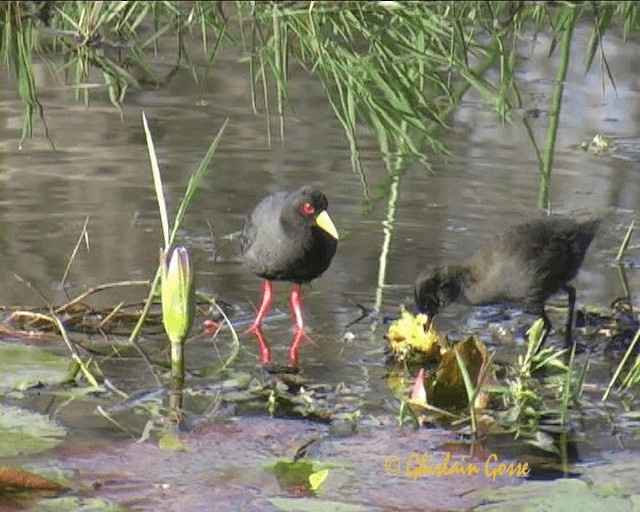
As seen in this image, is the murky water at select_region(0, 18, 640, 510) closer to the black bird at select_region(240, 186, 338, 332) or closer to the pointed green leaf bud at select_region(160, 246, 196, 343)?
the black bird at select_region(240, 186, 338, 332)

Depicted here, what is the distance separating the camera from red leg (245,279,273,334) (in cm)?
600

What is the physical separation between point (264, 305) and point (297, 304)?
0.42 feet

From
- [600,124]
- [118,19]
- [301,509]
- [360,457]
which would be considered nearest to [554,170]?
[600,124]

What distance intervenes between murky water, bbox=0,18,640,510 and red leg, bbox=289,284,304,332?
0.16 ft

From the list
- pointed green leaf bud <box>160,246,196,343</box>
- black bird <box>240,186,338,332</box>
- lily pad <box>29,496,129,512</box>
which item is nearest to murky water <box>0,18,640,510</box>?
black bird <box>240,186,338,332</box>

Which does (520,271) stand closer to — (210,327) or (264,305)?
A: (264,305)

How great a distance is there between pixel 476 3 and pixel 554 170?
1942 millimetres

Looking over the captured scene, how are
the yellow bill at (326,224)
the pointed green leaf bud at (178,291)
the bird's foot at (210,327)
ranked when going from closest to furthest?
1. the pointed green leaf bud at (178,291)
2. the bird's foot at (210,327)
3. the yellow bill at (326,224)

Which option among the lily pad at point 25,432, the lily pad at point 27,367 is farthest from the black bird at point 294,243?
the lily pad at point 25,432

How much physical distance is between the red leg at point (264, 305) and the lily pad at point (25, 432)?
3.93 ft

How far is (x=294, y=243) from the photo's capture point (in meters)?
6.34

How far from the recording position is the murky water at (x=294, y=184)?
620cm

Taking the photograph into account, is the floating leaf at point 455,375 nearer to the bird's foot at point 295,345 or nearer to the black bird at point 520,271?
the bird's foot at point 295,345

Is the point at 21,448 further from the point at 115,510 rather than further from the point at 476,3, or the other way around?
the point at 476,3
